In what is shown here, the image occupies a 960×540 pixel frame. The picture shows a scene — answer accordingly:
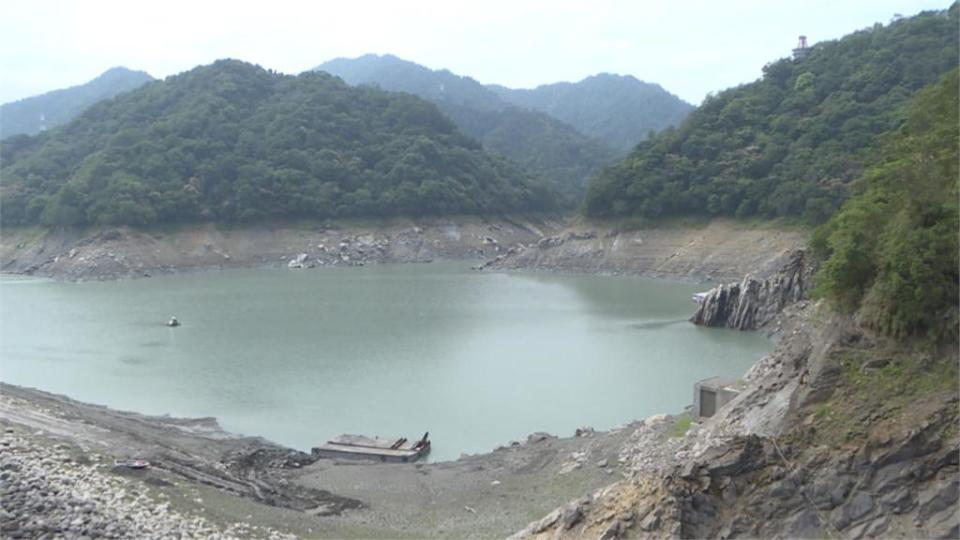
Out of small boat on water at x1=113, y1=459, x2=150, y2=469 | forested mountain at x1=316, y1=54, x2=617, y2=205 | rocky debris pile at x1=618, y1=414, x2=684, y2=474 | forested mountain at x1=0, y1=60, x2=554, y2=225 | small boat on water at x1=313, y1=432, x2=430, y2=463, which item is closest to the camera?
rocky debris pile at x1=618, y1=414, x2=684, y2=474

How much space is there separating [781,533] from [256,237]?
63.5 metres

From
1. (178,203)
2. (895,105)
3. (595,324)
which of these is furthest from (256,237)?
(895,105)

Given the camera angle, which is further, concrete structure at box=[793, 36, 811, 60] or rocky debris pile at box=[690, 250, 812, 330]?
concrete structure at box=[793, 36, 811, 60]

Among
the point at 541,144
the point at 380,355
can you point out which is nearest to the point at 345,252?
the point at 380,355

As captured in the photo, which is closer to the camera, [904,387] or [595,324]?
[904,387]

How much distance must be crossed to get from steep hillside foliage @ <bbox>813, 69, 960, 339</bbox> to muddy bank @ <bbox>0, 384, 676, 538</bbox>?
5783 mm

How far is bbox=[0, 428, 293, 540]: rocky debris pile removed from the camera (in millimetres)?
12852

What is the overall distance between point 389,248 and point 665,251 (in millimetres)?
23195

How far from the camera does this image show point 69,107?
172625mm

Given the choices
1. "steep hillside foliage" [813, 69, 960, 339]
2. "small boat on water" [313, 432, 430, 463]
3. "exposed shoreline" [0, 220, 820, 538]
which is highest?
"steep hillside foliage" [813, 69, 960, 339]

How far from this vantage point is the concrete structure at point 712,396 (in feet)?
57.6

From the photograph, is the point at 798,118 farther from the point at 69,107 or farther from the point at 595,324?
the point at 69,107

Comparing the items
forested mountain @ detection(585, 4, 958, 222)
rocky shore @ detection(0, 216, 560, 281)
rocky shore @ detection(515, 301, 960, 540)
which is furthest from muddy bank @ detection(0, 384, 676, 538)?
rocky shore @ detection(0, 216, 560, 281)

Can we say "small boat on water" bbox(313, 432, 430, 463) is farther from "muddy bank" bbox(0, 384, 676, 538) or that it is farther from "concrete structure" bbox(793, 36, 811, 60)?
"concrete structure" bbox(793, 36, 811, 60)
